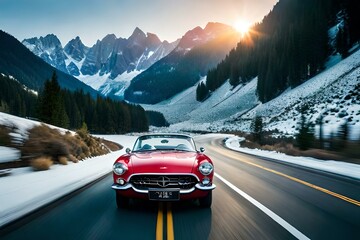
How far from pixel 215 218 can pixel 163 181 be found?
3.62 ft

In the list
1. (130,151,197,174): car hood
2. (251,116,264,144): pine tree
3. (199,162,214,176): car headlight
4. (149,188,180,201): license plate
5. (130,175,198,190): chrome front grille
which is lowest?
(251,116,264,144): pine tree

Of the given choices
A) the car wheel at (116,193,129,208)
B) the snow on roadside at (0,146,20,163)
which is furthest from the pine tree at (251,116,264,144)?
the car wheel at (116,193,129,208)

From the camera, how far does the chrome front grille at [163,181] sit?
531 cm

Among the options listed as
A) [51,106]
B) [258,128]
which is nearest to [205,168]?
[258,128]

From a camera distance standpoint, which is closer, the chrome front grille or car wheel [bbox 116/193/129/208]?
the chrome front grille

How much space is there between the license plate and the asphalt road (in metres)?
0.32

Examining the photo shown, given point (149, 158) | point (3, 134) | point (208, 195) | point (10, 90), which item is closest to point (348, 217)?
point (208, 195)

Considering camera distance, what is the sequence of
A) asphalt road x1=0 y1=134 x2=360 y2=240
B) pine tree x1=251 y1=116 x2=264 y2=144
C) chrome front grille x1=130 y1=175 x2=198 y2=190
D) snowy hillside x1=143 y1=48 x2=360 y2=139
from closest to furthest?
asphalt road x1=0 y1=134 x2=360 y2=240, chrome front grille x1=130 y1=175 x2=198 y2=190, pine tree x1=251 y1=116 x2=264 y2=144, snowy hillside x1=143 y1=48 x2=360 y2=139

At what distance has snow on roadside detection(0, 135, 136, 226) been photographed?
553cm

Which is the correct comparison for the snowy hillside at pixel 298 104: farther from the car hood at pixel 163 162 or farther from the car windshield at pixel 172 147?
the car hood at pixel 163 162

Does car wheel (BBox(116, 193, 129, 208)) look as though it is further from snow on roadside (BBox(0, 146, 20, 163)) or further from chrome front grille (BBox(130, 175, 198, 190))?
snow on roadside (BBox(0, 146, 20, 163))

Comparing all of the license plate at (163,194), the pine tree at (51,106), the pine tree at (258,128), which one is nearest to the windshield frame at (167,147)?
the license plate at (163,194)

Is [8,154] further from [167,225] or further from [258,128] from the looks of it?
[258,128]

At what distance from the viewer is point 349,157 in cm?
1469
